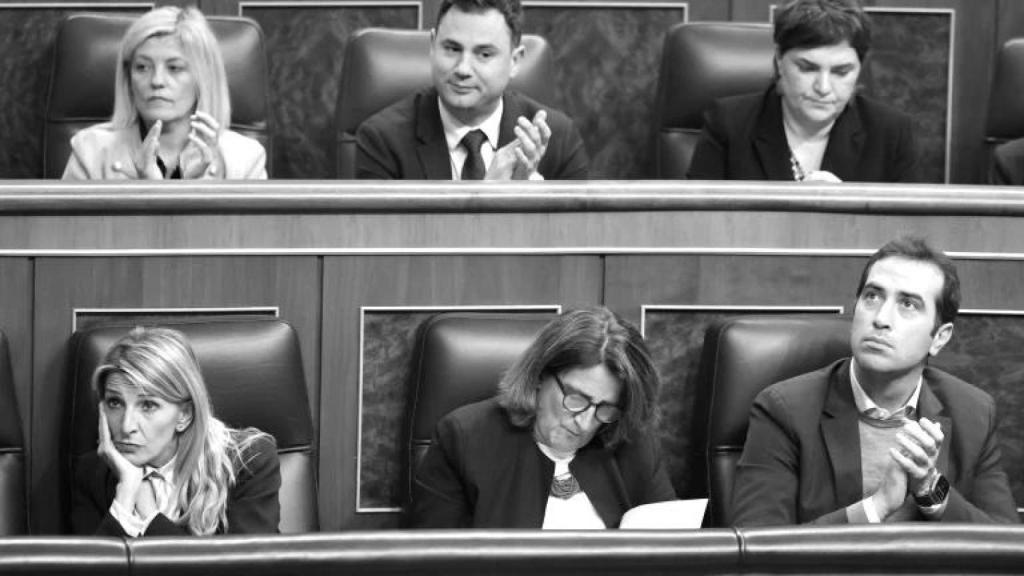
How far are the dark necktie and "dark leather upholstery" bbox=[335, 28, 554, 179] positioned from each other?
0.65ft

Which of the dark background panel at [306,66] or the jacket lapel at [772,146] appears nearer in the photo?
the jacket lapel at [772,146]

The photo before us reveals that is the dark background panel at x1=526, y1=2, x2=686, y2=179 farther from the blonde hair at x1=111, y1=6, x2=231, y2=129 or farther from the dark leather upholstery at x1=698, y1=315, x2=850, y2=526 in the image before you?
the dark leather upholstery at x1=698, y1=315, x2=850, y2=526

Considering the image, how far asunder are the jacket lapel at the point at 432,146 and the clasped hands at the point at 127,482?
0.58 meters

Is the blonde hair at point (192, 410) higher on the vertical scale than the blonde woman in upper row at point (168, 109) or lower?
lower

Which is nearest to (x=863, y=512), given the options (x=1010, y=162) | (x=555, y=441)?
(x=555, y=441)

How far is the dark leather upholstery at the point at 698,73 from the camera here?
7.54 feet

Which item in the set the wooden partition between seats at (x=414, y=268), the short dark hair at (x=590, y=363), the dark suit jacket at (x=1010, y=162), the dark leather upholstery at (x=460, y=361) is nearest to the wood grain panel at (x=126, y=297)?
the wooden partition between seats at (x=414, y=268)

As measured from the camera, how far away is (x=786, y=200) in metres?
1.82

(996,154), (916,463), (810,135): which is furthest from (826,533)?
(996,154)

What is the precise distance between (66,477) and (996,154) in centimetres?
120

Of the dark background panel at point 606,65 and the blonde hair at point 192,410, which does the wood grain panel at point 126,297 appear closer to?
the blonde hair at point 192,410

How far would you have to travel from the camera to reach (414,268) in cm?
178

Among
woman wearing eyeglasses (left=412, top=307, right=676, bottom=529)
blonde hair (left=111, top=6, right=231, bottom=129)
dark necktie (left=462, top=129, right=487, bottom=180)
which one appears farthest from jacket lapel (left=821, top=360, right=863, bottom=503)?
blonde hair (left=111, top=6, right=231, bottom=129)

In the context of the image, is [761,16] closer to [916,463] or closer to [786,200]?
[786,200]
